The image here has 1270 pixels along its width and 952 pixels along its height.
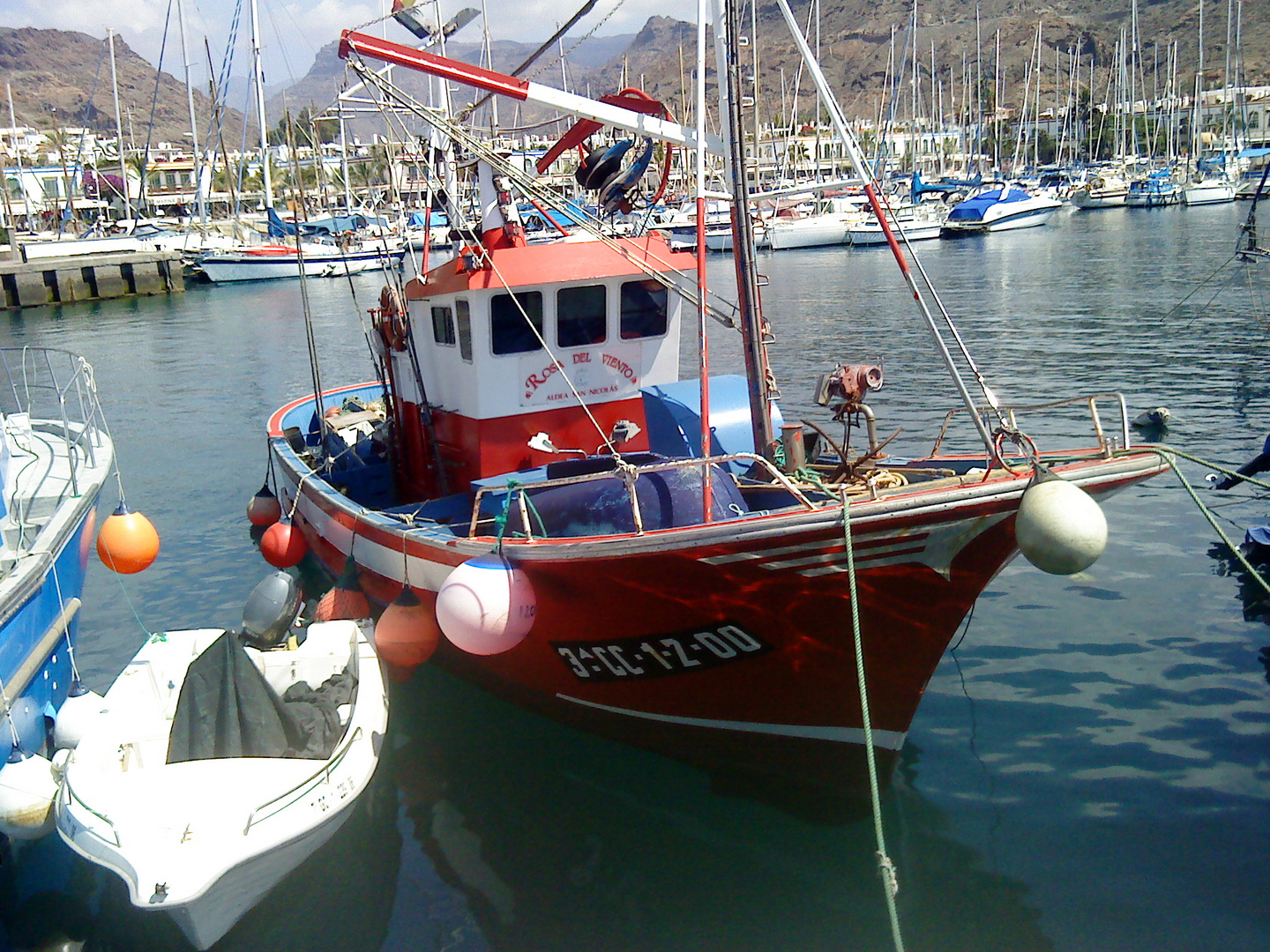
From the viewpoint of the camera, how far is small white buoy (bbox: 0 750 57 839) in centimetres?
593

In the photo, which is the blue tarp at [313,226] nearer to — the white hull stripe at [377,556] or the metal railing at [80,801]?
the white hull stripe at [377,556]

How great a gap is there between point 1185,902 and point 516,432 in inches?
248

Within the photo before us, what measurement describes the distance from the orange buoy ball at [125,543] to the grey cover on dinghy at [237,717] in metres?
2.66

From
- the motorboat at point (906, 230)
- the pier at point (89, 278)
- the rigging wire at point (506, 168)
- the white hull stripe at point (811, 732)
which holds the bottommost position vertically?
the white hull stripe at point (811, 732)

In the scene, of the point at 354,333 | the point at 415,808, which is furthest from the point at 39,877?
the point at 354,333

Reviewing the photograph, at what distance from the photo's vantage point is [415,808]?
22.9ft

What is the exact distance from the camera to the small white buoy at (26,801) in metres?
5.93

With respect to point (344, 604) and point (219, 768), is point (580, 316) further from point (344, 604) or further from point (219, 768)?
point (219, 768)

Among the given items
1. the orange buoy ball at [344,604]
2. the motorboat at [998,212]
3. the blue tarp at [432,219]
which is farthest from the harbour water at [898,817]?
the motorboat at [998,212]

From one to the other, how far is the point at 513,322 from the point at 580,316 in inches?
25.4

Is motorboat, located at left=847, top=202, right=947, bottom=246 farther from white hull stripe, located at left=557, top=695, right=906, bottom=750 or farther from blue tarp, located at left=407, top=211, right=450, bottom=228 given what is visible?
white hull stripe, located at left=557, top=695, right=906, bottom=750

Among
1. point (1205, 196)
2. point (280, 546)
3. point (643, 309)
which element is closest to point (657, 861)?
point (643, 309)

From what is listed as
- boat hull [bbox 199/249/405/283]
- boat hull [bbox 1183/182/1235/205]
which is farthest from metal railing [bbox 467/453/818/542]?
boat hull [bbox 1183/182/1235/205]

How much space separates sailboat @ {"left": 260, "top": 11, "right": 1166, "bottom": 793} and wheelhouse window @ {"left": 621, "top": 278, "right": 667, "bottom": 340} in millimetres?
36
